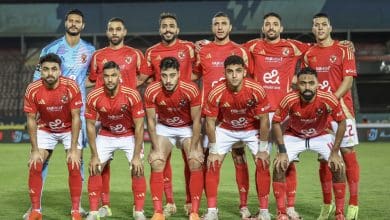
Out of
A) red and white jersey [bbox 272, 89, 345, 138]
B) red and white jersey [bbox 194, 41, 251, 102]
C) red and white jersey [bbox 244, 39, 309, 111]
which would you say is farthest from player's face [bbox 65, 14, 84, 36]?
red and white jersey [bbox 272, 89, 345, 138]

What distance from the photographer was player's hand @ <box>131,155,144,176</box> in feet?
23.9

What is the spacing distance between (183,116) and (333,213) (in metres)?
2.06

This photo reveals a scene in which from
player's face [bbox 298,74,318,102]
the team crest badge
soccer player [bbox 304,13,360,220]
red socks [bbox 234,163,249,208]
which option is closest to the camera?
player's face [bbox 298,74,318,102]

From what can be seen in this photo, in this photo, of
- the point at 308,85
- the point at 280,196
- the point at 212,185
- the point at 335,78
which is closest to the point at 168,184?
the point at 212,185

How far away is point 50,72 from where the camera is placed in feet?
23.8

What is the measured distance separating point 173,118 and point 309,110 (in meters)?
1.46

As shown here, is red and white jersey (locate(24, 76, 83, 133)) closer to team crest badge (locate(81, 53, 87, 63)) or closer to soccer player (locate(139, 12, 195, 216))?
team crest badge (locate(81, 53, 87, 63))

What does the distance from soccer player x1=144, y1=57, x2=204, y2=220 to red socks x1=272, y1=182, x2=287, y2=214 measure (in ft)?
2.62

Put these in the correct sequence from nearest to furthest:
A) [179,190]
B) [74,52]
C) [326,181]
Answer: [326,181] → [74,52] → [179,190]

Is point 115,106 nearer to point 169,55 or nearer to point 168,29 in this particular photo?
point 169,55

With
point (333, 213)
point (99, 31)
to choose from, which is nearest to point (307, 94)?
point (333, 213)

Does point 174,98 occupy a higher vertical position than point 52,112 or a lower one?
higher

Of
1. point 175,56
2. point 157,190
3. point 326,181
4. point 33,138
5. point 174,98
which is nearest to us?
point 33,138

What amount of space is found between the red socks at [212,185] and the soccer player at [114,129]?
0.67 meters
